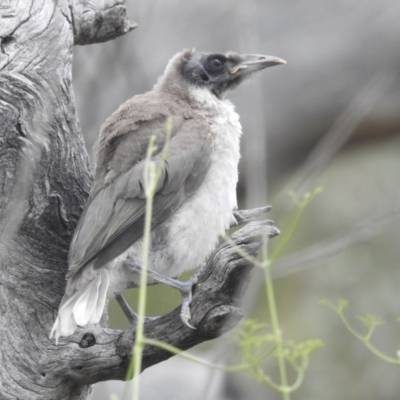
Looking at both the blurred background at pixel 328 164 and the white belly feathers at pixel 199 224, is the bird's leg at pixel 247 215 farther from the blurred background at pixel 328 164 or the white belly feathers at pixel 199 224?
the blurred background at pixel 328 164

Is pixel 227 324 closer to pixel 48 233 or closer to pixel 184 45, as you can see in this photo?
pixel 48 233

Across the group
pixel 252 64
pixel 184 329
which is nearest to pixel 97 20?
pixel 252 64

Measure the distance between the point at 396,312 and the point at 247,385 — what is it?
184 centimetres

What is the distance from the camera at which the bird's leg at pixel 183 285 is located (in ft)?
12.0

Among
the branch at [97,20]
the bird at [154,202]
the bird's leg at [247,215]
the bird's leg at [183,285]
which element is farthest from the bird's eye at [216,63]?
the bird's leg at [183,285]

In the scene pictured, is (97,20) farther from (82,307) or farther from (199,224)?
(82,307)

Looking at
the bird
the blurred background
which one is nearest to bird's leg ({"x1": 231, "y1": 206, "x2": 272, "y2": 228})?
the bird

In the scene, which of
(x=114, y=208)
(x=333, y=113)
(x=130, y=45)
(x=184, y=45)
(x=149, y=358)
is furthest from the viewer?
(x=333, y=113)

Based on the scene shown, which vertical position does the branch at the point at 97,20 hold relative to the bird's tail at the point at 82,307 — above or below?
above

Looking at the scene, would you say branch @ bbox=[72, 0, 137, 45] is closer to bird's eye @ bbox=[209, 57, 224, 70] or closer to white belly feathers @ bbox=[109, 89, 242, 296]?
bird's eye @ bbox=[209, 57, 224, 70]

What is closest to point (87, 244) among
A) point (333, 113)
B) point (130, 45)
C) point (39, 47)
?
point (39, 47)

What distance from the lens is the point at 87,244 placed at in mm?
3959

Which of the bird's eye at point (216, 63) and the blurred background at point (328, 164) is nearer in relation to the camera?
the bird's eye at point (216, 63)

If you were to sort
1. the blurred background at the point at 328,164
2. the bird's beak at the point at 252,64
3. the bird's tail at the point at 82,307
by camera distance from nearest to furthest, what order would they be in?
the bird's tail at the point at 82,307 → the bird's beak at the point at 252,64 → the blurred background at the point at 328,164
